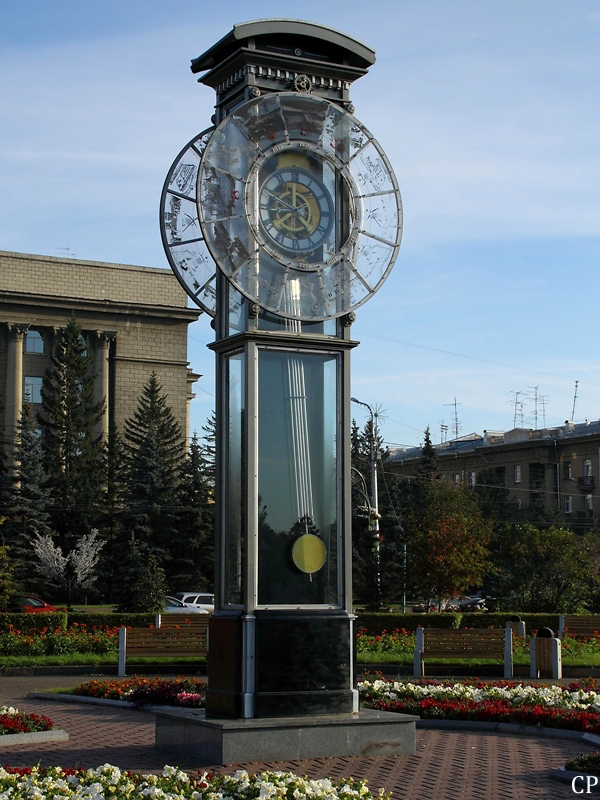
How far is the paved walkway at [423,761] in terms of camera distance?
9.98 metres

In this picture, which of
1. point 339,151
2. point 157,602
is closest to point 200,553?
point 157,602

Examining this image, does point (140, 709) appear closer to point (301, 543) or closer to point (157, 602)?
point (301, 543)

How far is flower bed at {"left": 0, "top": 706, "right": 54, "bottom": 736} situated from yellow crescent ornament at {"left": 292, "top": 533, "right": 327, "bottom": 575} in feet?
11.4

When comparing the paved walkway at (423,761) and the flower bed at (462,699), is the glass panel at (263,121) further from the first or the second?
the flower bed at (462,699)

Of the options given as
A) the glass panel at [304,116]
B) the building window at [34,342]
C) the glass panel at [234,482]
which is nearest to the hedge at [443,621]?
the glass panel at [234,482]

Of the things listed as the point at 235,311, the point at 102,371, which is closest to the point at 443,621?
the point at 235,311

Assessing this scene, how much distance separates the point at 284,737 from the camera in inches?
427

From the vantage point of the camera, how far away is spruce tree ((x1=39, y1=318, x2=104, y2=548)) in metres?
56.9

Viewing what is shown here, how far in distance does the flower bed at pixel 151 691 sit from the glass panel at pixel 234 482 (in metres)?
2.81

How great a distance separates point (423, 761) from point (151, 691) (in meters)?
5.33

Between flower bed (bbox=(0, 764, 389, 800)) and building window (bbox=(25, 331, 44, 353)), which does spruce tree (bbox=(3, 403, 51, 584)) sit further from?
flower bed (bbox=(0, 764, 389, 800))

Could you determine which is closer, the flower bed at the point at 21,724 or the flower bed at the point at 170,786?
the flower bed at the point at 170,786

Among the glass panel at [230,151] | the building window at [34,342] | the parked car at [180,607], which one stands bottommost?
the parked car at [180,607]

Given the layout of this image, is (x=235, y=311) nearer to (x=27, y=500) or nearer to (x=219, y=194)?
(x=219, y=194)
